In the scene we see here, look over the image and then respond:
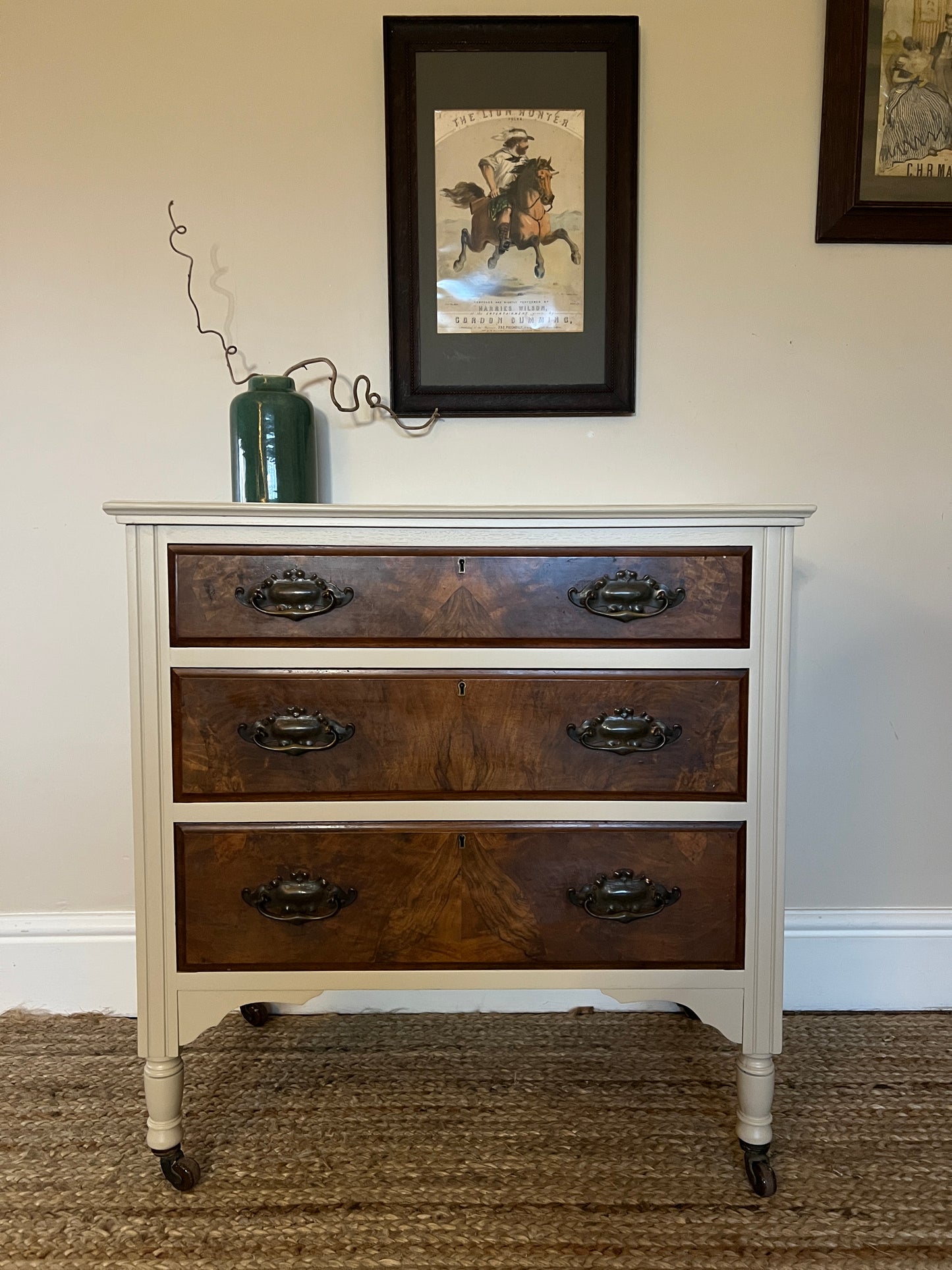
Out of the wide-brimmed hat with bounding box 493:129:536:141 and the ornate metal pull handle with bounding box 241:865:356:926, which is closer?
the ornate metal pull handle with bounding box 241:865:356:926

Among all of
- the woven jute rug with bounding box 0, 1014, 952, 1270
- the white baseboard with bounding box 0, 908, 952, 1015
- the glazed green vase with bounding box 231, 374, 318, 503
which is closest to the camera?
the woven jute rug with bounding box 0, 1014, 952, 1270

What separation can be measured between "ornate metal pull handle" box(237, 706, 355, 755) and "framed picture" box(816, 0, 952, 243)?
1.35 m

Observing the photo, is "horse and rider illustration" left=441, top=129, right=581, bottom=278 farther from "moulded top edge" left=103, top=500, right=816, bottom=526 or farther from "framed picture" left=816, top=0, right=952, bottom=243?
"moulded top edge" left=103, top=500, right=816, bottom=526

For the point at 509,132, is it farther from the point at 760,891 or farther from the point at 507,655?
the point at 760,891

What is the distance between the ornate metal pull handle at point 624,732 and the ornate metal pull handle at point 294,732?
341 millimetres

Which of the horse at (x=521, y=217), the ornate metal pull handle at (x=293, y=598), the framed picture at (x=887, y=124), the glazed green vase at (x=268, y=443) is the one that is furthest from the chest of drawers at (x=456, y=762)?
the framed picture at (x=887, y=124)

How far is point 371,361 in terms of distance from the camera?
1.58m

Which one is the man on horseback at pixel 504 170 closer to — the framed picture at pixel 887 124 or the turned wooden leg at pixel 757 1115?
the framed picture at pixel 887 124

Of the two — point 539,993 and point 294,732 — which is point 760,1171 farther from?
point 294,732

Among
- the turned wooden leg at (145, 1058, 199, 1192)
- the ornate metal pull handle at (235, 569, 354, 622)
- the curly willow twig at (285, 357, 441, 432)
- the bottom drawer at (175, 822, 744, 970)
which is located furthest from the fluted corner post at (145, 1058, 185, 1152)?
the curly willow twig at (285, 357, 441, 432)

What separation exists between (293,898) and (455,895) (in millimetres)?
232

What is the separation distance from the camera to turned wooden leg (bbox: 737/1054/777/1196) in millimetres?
1158

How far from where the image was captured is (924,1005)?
1641 millimetres

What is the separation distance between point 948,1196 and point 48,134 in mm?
2384
